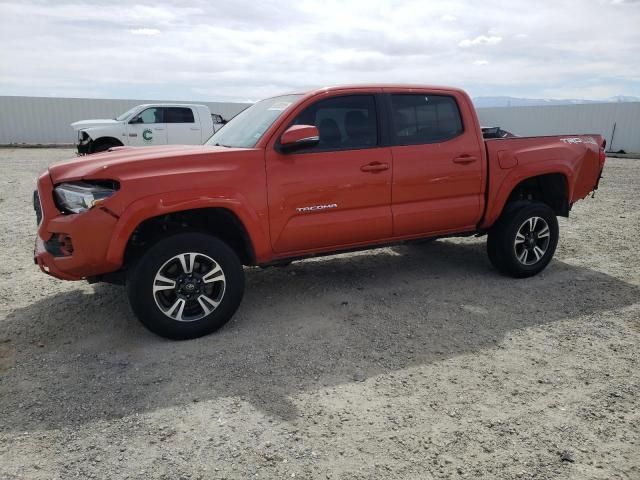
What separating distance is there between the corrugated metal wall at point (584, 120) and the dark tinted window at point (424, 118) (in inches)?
814

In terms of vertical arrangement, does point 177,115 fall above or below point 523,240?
above

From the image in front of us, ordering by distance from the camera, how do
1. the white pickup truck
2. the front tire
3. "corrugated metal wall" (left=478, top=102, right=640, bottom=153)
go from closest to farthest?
1. the front tire
2. the white pickup truck
3. "corrugated metal wall" (left=478, top=102, right=640, bottom=153)

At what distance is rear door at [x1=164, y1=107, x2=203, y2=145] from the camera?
47.8ft

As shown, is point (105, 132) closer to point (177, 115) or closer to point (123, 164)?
point (177, 115)

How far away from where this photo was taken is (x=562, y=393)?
3.20 metres

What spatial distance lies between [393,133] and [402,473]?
300cm

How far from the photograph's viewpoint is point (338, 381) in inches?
132

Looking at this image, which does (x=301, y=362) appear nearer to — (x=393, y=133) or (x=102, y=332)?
(x=102, y=332)

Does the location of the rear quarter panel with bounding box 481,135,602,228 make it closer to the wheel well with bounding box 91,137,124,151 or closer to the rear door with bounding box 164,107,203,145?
the rear door with bounding box 164,107,203,145

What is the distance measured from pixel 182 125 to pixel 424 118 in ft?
36.7

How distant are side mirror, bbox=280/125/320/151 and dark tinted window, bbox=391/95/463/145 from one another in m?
0.97

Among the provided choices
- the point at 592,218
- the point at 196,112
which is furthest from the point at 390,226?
the point at 196,112

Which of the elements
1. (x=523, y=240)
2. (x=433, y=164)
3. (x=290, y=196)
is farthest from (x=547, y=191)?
(x=290, y=196)

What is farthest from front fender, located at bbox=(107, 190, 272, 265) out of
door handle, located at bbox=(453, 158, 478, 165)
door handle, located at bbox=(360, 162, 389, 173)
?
door handle, located at bbox=(453, 158, 478, 165)
